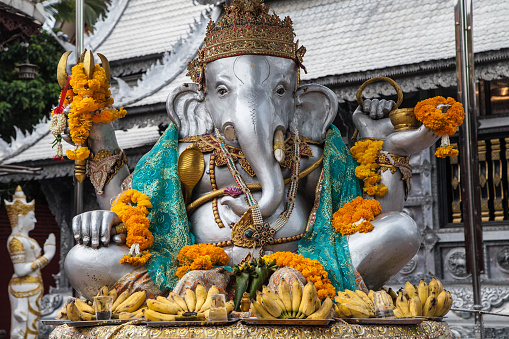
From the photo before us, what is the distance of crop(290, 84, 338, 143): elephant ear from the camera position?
4.97 metres

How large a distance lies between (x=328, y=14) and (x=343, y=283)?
6.49 m

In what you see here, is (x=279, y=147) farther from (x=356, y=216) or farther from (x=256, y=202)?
(x=356, y=216)

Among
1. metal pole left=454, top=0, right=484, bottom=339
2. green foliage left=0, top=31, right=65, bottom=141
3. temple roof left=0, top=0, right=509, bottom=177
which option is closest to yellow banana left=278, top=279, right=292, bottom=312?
metal pole left=454, top=0, right=484, bottom=339

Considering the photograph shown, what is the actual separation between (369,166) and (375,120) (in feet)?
1.04

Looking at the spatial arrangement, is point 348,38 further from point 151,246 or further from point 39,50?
point 39,50

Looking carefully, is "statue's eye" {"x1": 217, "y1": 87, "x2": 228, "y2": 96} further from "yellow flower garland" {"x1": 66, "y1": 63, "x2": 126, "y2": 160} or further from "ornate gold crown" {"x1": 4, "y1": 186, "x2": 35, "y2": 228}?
"ornate gold crown" {"x1": 4, "y1": 186, "x2": 35, "y2": 228}

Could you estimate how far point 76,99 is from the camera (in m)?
4.57

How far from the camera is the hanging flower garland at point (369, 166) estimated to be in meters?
4.76

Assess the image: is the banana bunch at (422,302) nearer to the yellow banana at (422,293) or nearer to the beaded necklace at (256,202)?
the yellow banana at (422,293)

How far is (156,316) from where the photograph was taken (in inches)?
146

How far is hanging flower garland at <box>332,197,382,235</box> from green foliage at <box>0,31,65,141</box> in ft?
36.9

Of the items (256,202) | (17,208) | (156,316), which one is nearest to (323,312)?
(156,316)

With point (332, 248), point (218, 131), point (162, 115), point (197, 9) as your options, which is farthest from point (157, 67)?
point (332, 248)

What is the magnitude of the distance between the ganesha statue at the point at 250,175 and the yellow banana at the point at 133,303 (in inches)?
6.4
